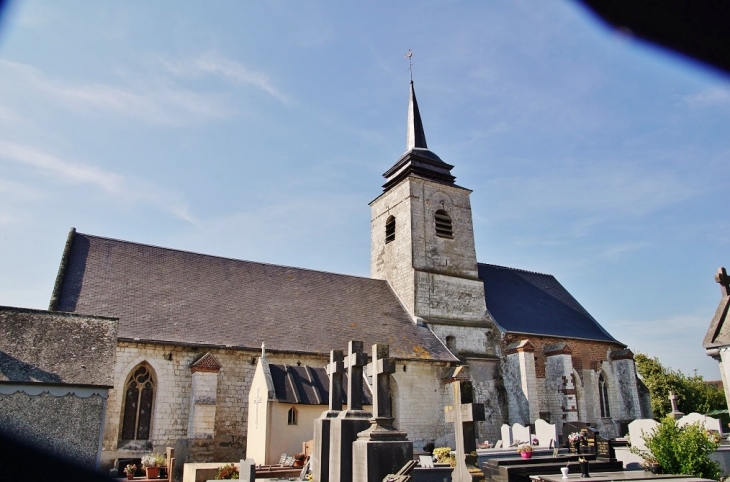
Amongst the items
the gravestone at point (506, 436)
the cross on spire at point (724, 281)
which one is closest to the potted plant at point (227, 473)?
the gravestone at point (506, 436)

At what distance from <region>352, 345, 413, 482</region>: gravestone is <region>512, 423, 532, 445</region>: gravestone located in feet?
35.3

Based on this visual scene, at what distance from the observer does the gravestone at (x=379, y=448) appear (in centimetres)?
868

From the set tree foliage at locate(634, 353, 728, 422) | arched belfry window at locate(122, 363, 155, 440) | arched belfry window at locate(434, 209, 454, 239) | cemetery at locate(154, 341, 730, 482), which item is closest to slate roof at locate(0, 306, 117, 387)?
cemetery at locate(154, 341, 730, 482)

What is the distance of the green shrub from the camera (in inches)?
400

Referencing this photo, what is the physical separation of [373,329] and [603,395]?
12663mm

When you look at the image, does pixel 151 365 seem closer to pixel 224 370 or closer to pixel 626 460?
pixel 224 370

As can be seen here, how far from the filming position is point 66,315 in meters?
10.8

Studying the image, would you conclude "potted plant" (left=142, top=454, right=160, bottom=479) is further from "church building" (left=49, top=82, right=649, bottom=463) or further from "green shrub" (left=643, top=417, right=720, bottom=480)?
"green shrub" (left=643, top=417, right=720, bottom=480)

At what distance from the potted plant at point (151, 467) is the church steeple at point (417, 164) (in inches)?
642

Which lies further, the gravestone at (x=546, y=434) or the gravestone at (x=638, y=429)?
the gravestone at (x=546, y=434)

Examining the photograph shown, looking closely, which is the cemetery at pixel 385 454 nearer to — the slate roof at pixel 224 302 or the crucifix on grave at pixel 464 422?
the crucifix on grave at pixel 464 422

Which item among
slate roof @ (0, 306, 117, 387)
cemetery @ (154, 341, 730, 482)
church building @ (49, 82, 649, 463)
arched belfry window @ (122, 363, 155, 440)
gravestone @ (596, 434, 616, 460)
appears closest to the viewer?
cemetery @ (154, 341, 730, 482)

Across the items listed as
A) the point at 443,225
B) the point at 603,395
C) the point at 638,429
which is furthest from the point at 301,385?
the point at 603,395

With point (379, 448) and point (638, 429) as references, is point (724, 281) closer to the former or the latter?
point (638, 429)
